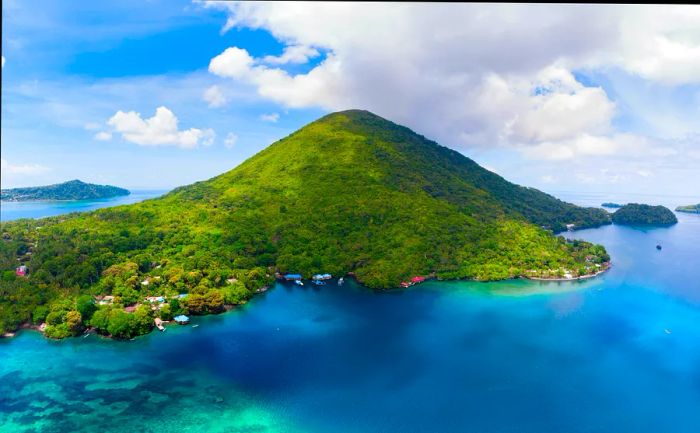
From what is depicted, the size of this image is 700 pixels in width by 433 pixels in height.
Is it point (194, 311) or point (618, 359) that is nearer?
point (618, 359)

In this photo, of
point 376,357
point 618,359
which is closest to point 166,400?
point 376,357

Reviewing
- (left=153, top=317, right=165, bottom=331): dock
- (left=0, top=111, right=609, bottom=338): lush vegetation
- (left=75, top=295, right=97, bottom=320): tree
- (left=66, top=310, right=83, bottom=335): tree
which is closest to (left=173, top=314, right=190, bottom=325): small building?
(left=0, top=111, right=609, bottom=338): lush vegetation

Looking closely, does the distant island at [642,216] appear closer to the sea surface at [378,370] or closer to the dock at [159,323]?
the sea surface at [378,370]

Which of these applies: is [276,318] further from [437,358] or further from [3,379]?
[3,379]

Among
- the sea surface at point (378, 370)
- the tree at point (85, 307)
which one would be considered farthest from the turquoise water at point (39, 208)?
the sea surface at point (378, 370)

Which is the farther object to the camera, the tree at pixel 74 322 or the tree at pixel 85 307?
the tree at pixel 85 307

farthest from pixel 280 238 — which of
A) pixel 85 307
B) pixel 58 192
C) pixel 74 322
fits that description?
pixel 58 192
